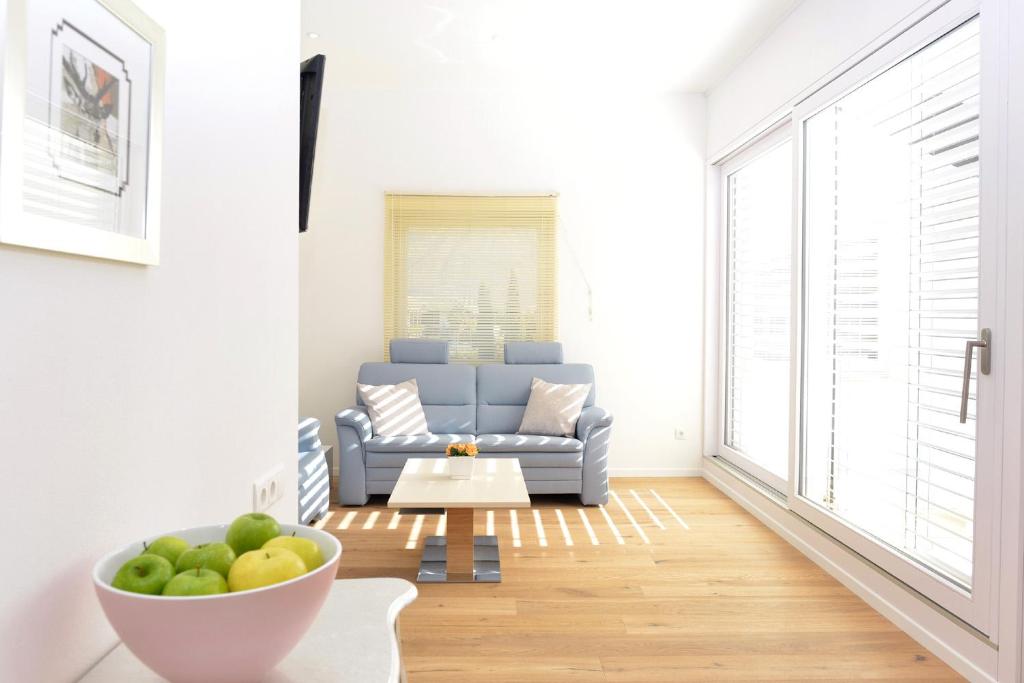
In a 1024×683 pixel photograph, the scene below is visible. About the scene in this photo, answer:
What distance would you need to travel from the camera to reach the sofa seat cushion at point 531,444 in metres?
4.54

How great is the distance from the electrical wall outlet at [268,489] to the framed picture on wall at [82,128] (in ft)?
2.02

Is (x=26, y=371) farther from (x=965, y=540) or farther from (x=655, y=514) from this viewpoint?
(x=655, y=514)

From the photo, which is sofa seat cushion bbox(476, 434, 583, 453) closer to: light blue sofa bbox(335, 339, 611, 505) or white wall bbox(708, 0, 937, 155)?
light blue sofa bbox(335, 339, 611, 505)

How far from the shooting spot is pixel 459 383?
200 inches

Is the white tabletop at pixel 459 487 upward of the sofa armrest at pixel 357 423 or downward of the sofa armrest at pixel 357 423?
downward

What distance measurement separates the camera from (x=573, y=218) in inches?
213

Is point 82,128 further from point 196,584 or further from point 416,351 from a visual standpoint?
point 416,351

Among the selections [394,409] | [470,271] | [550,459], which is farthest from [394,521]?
[470,271]

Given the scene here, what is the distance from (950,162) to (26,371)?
3.02 m

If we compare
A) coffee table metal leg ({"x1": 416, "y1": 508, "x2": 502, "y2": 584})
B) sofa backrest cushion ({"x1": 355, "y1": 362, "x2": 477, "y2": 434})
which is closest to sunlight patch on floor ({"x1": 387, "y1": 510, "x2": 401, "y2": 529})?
coffee table metal leg ({"x1": 416, "y1": 508, "x2": 502, "y2": 584})

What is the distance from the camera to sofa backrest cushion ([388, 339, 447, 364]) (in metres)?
5.16

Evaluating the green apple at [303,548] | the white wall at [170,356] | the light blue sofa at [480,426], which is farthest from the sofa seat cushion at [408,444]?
the green apple at [303,548]

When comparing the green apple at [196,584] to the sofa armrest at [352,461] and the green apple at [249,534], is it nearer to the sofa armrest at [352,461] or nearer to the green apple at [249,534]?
the green apple at [249,534]

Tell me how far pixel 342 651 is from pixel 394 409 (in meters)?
3.85
